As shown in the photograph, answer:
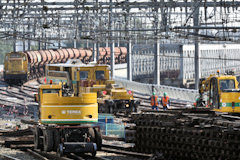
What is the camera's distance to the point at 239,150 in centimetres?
1545

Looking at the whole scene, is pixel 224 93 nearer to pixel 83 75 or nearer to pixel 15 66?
pixel 83 75

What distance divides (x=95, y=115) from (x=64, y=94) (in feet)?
7.12

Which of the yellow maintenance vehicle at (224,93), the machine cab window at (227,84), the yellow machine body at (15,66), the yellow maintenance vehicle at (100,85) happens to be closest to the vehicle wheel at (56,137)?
the yellow maintenance vehicle at (224,93)

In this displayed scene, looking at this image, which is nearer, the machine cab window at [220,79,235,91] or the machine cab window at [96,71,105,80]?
the machine cab window at [220,79,235,91]

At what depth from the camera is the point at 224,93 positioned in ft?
79.9

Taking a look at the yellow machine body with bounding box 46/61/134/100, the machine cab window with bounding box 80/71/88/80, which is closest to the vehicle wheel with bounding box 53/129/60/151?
the yellow machine body with bounding box 46/61/134/100

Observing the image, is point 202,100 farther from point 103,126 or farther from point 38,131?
point 38,131

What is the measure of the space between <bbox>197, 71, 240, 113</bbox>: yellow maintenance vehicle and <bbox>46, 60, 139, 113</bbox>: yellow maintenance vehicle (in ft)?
19.9

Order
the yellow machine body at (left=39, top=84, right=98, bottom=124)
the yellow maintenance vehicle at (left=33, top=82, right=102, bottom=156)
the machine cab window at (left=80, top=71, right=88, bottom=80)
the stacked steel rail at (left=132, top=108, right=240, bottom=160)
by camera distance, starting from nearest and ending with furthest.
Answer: the stacked steel rail at (left=132, top=108, right=240, bottom=160)
the yellow maintenance vehicle at (left=33, top=82, right=102, bottom=156)
the yellow machine body at (left=39, top=84, right=98, bottom=124)
the machine cab window at (left=80, top=71, right=88, bottom=80)

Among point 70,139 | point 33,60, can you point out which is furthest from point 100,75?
point 33,60

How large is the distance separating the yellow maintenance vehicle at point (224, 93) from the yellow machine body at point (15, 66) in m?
27.0

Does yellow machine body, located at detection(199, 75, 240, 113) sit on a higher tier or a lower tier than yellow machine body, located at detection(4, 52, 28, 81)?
lower

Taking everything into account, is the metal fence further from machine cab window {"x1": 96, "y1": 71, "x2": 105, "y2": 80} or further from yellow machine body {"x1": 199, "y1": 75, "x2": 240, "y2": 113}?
yellow machine body {"x1": 199, "y1": 75, "x2": 240, "y2": 113}

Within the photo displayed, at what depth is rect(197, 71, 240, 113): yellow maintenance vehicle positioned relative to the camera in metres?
23.9
